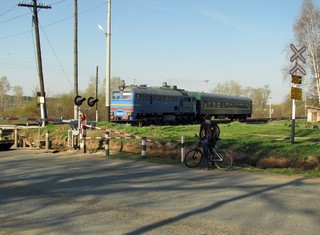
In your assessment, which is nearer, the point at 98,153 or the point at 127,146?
the point at 98,153

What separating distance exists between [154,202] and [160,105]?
88.9 feet

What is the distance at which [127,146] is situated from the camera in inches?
710

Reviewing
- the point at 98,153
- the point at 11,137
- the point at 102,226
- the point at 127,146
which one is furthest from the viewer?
the point at 11,137

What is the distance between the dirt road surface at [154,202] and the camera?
604cm

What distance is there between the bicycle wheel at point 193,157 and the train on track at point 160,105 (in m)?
17.9

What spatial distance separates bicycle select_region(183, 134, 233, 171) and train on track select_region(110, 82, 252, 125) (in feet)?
58.9

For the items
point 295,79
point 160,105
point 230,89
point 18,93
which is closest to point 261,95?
point 230,89

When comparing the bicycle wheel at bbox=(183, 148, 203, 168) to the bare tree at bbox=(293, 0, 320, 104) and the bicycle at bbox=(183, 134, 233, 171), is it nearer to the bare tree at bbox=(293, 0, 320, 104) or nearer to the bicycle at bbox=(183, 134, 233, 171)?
the bicycle at bbox=(183, 134, 233, 171)

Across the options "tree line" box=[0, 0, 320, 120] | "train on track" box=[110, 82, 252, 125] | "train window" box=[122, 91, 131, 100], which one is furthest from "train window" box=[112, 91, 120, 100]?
"tree line" box=[0, 0, 320, 120]

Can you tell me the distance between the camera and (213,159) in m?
12.5

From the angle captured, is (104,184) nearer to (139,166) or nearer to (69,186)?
(69,186)

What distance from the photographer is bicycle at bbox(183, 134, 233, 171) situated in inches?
487

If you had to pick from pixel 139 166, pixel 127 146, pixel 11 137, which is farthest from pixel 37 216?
pixel 11 137

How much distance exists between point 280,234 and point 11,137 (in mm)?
22483
